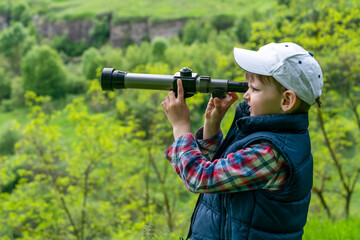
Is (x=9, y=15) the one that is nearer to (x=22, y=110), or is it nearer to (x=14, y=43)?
(x=14, y=43)

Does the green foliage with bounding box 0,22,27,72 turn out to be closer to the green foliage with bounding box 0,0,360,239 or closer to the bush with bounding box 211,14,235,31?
the bush with bounding box 211,14,235,31

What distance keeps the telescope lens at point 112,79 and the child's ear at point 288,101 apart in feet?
2.39

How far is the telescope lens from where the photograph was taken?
1.74 meters

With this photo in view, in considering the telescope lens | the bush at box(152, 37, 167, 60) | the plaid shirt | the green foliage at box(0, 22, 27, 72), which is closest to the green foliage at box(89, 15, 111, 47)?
the green foliage at box(0, 22, 27, 72)

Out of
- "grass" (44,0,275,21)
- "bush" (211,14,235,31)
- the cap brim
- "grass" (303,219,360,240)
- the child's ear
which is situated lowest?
"bush" (211,14,235,31)

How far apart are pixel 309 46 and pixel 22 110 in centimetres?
4878

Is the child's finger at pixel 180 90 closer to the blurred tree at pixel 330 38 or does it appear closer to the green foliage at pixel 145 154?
the green foliage at pixel 145 154

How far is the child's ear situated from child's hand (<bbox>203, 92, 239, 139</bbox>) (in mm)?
367

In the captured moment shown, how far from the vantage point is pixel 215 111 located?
186 centimetres

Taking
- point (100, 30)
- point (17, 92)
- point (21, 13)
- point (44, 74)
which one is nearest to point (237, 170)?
point (44, 74)

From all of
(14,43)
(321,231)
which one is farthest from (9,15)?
(321,231)

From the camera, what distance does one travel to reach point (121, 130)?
38.4ft

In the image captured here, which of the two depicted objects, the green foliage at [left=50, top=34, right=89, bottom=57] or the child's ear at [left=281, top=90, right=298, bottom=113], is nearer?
the child's ear at [left=281, top=90, right=298, bottom=113]

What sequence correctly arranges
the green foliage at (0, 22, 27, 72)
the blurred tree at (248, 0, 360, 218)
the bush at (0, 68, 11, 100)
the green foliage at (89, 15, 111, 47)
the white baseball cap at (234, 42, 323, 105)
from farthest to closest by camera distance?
the green foliage at (89, 15, 111, 47)
the green foliage at (0, 22, 27, 72)
the bush at (0, 68, 11, 100)
the blurred tree at (248, 0, 360, 218)
the white baseball cap at (234, 42, 323, 105)
